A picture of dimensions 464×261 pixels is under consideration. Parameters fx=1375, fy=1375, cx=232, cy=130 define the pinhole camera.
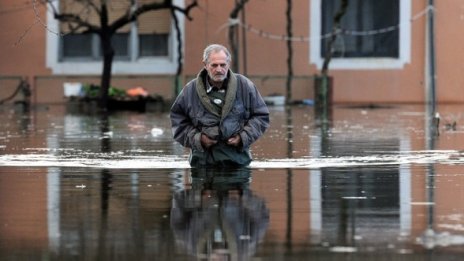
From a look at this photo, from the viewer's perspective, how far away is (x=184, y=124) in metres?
14.4

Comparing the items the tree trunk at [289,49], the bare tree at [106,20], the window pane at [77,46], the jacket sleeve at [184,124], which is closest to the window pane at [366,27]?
the tree trunk at [289,49]

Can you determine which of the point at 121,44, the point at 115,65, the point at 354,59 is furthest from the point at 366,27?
the point at 115,65

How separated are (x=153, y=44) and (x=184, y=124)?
25.8 meters

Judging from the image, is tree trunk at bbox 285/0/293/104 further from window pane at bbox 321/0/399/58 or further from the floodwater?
the floodwater

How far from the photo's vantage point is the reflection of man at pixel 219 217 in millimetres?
9234

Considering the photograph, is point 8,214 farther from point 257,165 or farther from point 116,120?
point 116,120

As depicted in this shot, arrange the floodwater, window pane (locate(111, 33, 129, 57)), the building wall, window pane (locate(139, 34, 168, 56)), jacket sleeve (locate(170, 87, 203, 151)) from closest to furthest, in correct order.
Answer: the floodwater
jacket sleeve (locate(170, 87, 203, 151))
the building wall
window pane (locate(139, 34, 168, 56))
window pane (locate(111, 33, 129, 57))

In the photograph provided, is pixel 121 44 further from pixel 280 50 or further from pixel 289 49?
pixel 289 49

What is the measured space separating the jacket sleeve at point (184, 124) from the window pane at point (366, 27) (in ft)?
82.6

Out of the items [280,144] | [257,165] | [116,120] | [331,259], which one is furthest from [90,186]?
[116,120]

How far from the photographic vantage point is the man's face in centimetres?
1373

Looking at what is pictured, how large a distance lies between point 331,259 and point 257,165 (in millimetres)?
7300

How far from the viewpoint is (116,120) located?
29000mm

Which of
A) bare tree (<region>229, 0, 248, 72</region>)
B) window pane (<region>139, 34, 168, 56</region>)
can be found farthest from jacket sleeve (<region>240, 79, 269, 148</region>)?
window pane (<region>139, 34, 168, 56</region>)
